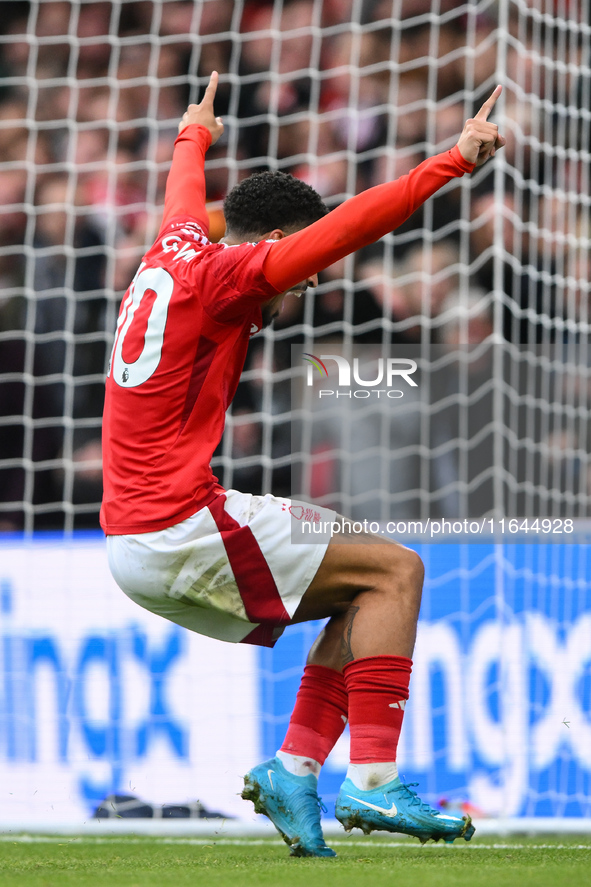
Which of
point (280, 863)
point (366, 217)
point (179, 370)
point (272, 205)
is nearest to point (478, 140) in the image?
point (366, 217)

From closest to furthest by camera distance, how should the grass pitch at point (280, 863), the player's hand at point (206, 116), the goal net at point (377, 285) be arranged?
the grass pitch at point (280, 863) → the player's hand at point (206, 116) → the goal net at point (377, 285)

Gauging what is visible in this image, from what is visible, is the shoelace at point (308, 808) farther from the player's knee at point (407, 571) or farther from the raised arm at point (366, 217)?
the raised arm at point (366, 217)

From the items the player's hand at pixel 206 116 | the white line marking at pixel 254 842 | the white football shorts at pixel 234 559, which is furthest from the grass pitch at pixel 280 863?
the player's hand at pixel 206 116

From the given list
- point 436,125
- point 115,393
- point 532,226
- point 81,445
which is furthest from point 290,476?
point 115,393

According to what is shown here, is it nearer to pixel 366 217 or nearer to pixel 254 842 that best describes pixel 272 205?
pixel 366 217

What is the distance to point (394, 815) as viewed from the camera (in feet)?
8.02

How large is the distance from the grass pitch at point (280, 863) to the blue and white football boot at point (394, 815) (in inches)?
3.5

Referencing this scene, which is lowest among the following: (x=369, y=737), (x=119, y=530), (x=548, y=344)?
(x=369, y=737)

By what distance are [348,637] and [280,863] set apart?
1.87 feet

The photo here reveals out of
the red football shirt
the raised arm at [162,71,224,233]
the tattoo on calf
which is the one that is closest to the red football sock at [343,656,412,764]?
the tattoo on calf

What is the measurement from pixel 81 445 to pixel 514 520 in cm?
207

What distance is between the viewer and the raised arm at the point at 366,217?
2.38 metres

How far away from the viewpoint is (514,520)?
4.18 meters

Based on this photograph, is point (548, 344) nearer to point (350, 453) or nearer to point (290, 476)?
point (350, 453)
